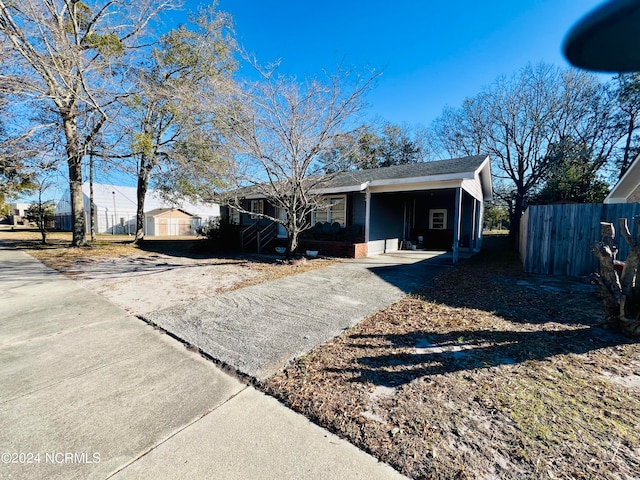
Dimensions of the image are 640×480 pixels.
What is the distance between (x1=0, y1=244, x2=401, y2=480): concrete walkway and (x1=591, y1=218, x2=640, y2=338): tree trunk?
147 inches

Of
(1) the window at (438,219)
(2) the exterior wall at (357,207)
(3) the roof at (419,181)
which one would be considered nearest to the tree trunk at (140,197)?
(3) the roof at (419,181)

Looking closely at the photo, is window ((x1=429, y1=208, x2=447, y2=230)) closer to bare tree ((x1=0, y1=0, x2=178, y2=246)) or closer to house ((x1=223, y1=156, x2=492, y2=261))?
house ((x1=223, y1=156, x2=492, y2=261))

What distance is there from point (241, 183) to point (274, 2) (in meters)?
5.61

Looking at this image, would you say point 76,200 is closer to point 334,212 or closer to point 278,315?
point 334,212

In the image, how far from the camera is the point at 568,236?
672 centimetres

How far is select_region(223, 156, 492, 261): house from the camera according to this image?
9.84m

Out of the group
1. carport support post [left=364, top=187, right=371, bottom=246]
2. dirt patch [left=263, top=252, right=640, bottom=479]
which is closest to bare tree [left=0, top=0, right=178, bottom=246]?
carport support post [left=364, top=187, right=371, bottom=246]

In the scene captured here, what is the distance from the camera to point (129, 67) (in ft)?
36.4

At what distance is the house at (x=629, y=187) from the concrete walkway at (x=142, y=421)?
1115 centimetres

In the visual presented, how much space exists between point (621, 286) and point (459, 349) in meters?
2.26

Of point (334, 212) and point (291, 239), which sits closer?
point (291, 239)

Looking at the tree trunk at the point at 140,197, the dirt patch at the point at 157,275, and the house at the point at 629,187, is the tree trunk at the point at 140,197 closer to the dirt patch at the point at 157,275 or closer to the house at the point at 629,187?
the dirt patch at the point at 157,275

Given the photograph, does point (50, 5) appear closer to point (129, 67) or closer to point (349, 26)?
point (129, 67)

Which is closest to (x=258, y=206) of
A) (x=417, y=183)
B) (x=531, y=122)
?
(x=417, y=183)
